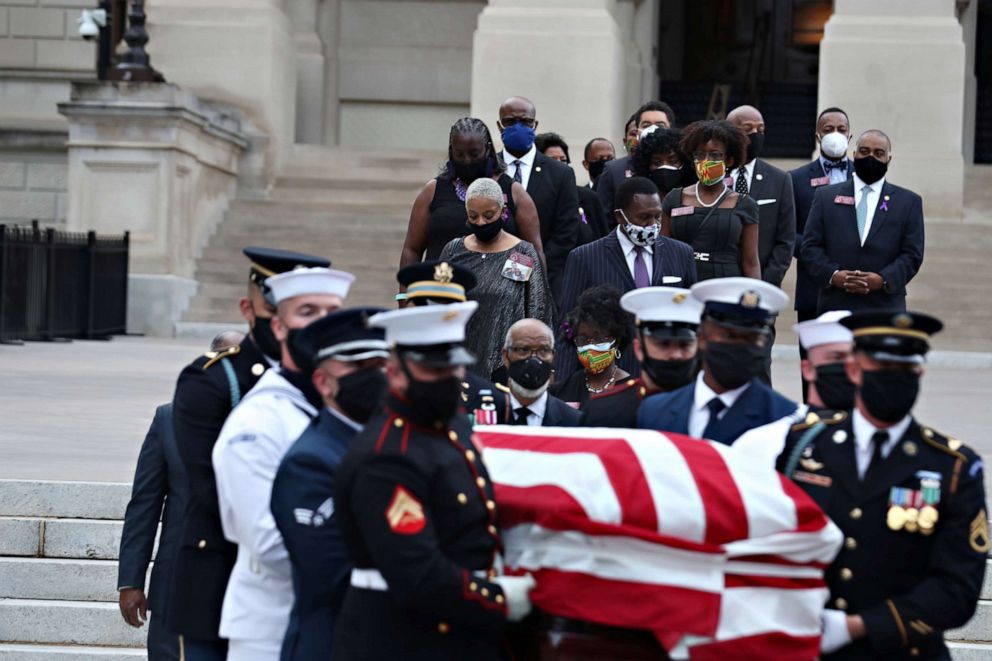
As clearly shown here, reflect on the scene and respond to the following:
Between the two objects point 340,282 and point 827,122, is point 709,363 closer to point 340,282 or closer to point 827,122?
point 340,282

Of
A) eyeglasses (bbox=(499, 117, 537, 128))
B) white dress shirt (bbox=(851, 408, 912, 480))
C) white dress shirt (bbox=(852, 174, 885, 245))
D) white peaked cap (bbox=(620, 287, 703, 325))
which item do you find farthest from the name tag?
white dress shirt (bbox=(851, 408, 912, 480))

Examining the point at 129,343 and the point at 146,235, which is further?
the point at 146,235

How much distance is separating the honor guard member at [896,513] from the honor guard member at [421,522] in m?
0.87

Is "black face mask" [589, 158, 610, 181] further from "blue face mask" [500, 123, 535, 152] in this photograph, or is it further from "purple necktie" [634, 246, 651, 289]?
"purple necktie" [634, 246, 651, 289]

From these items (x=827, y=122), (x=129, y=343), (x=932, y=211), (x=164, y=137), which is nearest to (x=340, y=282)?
(x=827, y=122)

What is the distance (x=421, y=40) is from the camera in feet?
88.5

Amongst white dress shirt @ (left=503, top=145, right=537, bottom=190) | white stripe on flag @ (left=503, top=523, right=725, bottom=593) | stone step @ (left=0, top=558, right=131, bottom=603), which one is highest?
white dress shirt @ (left=503, top=145, right=537, bottom=190)

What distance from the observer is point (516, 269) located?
8727 mm

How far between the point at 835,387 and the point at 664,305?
58cm

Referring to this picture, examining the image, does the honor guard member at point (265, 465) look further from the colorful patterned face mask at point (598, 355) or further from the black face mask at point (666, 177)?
the black face mask at point (666, 177)

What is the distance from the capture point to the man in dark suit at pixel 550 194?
33.8ft

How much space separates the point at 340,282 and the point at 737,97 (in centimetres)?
2487

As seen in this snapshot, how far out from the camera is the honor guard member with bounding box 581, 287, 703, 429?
5.54m

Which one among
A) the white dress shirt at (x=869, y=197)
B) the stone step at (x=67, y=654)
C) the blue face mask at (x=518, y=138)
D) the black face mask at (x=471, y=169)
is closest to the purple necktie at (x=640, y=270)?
the black face mask at (x=471, y=169)
